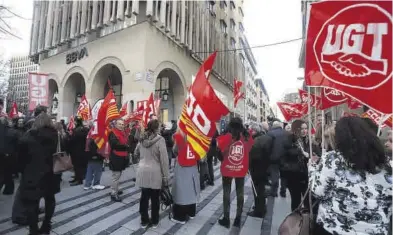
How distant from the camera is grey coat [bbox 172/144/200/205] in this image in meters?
4.79

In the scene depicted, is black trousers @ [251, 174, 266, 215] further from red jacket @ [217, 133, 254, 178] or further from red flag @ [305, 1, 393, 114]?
red flag @ [305, 1, 393, 114]

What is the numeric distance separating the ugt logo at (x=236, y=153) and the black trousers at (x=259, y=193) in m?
0.77

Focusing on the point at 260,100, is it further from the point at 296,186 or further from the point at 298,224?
the point at 298,224

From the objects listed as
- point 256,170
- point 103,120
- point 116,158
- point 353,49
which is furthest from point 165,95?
point 353,49

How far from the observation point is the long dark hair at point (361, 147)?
1957 millimetres

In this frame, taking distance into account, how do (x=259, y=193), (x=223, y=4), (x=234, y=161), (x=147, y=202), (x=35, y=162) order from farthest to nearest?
(x=223, y=4)
(x=259, y=193)
(x=234, y=161)
(x=147, y=202)
(x=35, y=162)

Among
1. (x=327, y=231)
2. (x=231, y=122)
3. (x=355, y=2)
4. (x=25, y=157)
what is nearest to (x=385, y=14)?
(x=355, y=2)

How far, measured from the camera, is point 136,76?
677 inches

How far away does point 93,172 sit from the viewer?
23.7 feet

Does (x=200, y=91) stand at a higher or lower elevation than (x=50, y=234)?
higher

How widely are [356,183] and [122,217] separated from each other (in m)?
4.37

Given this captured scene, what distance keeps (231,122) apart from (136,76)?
1352cm

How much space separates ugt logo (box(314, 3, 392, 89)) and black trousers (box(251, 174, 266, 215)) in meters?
3.18

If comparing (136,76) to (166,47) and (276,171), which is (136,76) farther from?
(276,171)
